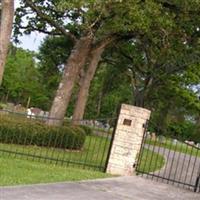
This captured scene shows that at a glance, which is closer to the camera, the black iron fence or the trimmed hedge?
the black iron fence

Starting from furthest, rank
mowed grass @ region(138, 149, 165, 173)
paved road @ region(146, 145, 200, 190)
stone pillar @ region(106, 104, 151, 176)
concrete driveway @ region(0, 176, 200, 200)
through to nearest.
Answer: mowed grass @ region(138, 149, 165, 173) < paved road @ region(146, 145, 200, 190) < stone pillar @ region(106, 104, 151, 176) < concrete driveway @ region(0, 176, 200, 200)

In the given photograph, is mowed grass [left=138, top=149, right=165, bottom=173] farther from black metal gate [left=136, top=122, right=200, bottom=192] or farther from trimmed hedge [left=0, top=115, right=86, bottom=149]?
trimmed hedge [left=0, top=115, right=86, bottom=149]

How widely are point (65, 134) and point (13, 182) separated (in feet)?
35.0

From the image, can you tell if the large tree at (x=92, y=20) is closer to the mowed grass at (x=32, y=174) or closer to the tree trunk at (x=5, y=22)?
the tree trunk at (x=5, y=22)

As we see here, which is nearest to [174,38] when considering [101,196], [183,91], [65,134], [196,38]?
[196,38]

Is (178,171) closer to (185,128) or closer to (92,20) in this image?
(92,20)

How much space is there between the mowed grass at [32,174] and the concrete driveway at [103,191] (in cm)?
32

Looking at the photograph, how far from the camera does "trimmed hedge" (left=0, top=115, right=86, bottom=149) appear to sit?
18531 millimetres

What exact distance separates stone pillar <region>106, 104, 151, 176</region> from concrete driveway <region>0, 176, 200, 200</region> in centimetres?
46

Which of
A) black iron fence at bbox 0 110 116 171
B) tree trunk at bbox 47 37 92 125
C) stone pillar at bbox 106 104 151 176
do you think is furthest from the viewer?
tree trunk at bbox 47 37 92 125

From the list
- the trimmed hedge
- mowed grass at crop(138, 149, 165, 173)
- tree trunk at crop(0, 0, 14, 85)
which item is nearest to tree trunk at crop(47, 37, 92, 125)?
the trimmed hedge

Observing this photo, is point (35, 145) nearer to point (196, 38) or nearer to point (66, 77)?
point (66, 77)

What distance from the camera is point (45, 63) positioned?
152 feet

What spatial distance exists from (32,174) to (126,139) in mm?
4090
